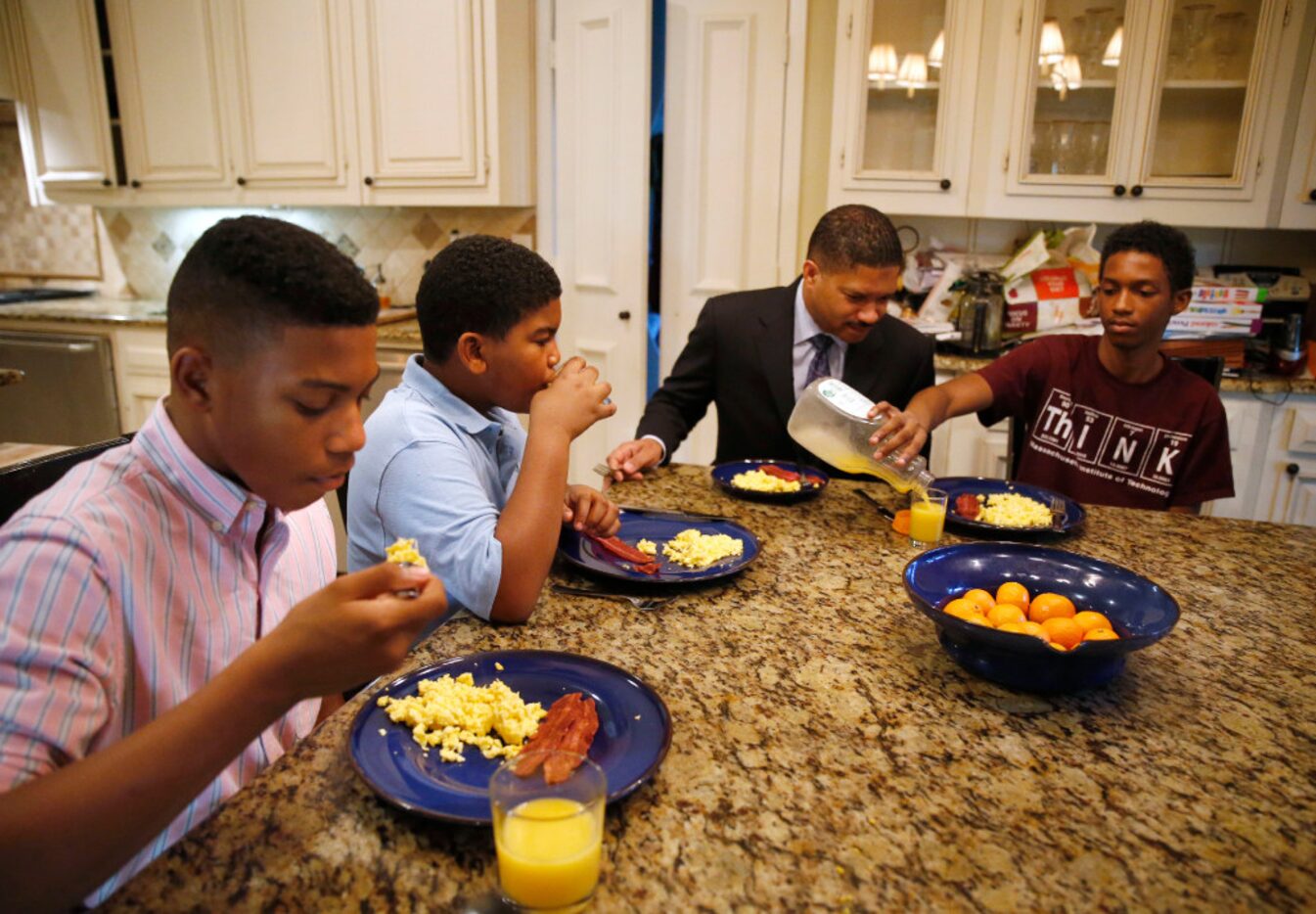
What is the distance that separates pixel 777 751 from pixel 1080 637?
417mm

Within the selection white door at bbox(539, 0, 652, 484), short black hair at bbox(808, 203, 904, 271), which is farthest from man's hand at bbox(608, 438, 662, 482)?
white door at bbox(539, 0, 652, 484)

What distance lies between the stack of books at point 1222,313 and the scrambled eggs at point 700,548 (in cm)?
224

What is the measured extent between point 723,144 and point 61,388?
303 cm

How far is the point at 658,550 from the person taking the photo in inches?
55.5

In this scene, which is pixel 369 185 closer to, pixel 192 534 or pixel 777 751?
pixel 192 534

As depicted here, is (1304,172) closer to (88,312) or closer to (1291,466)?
(1291,466)

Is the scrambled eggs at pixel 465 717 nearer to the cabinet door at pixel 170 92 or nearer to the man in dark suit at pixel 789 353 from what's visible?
the man in dark suit at pixel 789 353

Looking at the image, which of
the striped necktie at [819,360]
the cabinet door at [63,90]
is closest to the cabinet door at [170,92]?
the cabinet door at [63,90]

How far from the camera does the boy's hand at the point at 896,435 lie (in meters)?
1.49

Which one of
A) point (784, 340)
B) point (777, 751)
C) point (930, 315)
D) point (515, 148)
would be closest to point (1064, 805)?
point (777, 751)

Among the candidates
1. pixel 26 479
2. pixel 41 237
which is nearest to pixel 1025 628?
pixel 26 479

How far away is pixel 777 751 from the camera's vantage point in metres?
0.87

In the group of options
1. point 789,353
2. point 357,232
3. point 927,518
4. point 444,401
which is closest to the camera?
point 444,401

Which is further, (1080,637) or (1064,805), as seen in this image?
(1080,637)
